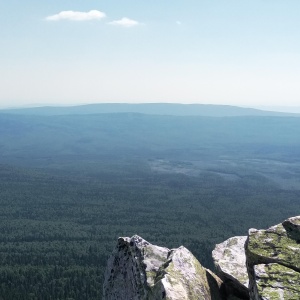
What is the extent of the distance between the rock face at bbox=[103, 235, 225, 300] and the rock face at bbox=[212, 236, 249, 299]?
2.33 ft

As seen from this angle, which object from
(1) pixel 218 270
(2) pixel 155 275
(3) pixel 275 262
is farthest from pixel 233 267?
(3) pixel 275 262

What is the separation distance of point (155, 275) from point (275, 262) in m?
6.48

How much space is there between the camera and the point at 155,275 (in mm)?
20281

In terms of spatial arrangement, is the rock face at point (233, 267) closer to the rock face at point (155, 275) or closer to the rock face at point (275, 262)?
the rock face at point (155, 275)

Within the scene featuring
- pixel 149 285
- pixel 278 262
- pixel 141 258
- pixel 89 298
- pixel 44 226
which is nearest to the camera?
pixel 278 262

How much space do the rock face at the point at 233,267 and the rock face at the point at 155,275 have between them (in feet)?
2.33

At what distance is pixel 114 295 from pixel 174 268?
19.9 ft

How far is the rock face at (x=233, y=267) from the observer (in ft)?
71.0

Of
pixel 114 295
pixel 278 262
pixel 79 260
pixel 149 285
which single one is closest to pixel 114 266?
pixel 114 295

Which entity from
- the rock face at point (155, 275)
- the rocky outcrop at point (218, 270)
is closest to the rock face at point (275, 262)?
the rocky outcrop at point (218, 270)

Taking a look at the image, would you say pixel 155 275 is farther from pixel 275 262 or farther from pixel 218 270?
pixel 275 262

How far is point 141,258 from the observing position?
22188 mm

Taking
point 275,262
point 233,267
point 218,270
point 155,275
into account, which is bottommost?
point 218,270

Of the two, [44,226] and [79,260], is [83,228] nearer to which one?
[44,226]
